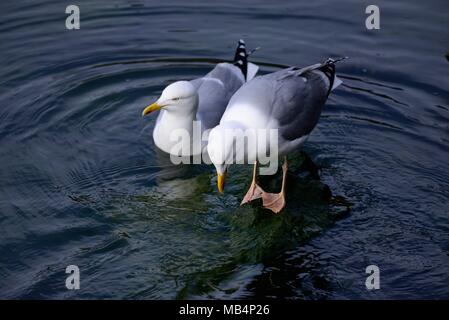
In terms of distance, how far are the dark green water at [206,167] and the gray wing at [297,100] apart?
576 millimetres

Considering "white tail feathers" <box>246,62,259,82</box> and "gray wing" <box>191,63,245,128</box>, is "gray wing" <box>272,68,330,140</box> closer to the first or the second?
"gray wing" <box>191,63,245,128</box>

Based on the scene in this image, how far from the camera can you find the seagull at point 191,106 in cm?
696

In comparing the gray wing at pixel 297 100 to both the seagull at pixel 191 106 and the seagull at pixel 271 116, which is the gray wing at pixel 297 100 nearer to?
the seagull at pixel 271 116

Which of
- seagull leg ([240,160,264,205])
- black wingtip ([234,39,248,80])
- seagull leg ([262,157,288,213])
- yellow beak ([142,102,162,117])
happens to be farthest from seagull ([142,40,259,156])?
seagull leg ([262,157,288,213])

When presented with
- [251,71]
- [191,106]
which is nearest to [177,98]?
[191,106]

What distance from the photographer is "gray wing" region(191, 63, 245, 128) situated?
737 cm

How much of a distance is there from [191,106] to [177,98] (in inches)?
8.2

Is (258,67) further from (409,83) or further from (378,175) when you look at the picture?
(378,175)

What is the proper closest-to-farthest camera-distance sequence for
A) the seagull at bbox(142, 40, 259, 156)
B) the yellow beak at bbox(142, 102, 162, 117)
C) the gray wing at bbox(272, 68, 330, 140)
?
the gray wing at bbox(272, 68, 330, 140)
the yellow beak at bbox(142, 102, 162, 117)
the seagull at bbox(142, 40, 259, 156)

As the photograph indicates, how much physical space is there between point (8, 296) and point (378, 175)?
3571 millimetres

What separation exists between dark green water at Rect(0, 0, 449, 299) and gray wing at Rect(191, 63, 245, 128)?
626mm

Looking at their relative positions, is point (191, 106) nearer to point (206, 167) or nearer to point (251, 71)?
point (206, 167)

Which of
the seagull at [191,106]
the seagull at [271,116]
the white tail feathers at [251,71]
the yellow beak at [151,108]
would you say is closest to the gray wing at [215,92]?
the seagull at [191,106]
